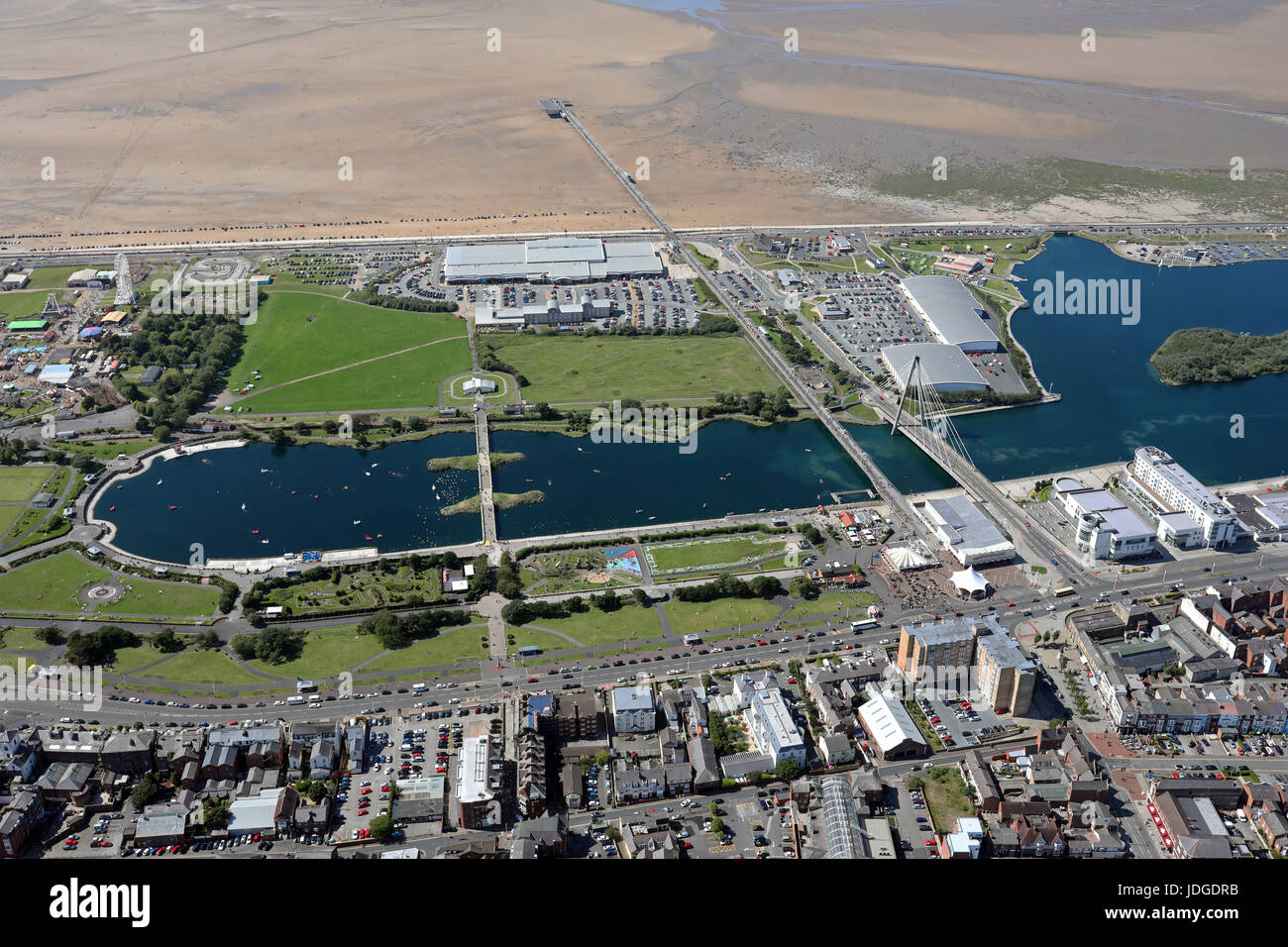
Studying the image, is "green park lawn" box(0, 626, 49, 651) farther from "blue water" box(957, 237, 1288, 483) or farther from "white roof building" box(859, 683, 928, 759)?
"blue water" box(957, 237, 1288, 483)

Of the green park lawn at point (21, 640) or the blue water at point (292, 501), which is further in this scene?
the blue water at point (292, 501)

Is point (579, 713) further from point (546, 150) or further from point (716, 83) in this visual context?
point (716, 83)

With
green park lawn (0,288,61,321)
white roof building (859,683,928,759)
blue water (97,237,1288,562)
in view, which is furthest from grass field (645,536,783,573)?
green park lawn (0,288,61,321)

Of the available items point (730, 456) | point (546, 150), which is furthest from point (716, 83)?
point (730, 456)

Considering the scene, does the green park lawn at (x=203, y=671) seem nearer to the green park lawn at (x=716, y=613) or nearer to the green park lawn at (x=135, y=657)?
the green park lawn at (x=135, y=657)

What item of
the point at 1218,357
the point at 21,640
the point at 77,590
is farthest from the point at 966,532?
the point at 21,640

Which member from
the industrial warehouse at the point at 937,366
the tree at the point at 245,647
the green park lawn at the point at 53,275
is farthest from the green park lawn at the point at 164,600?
the green park lawn at the point at 53,275

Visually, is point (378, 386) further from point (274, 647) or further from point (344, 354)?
point (274, 647)
